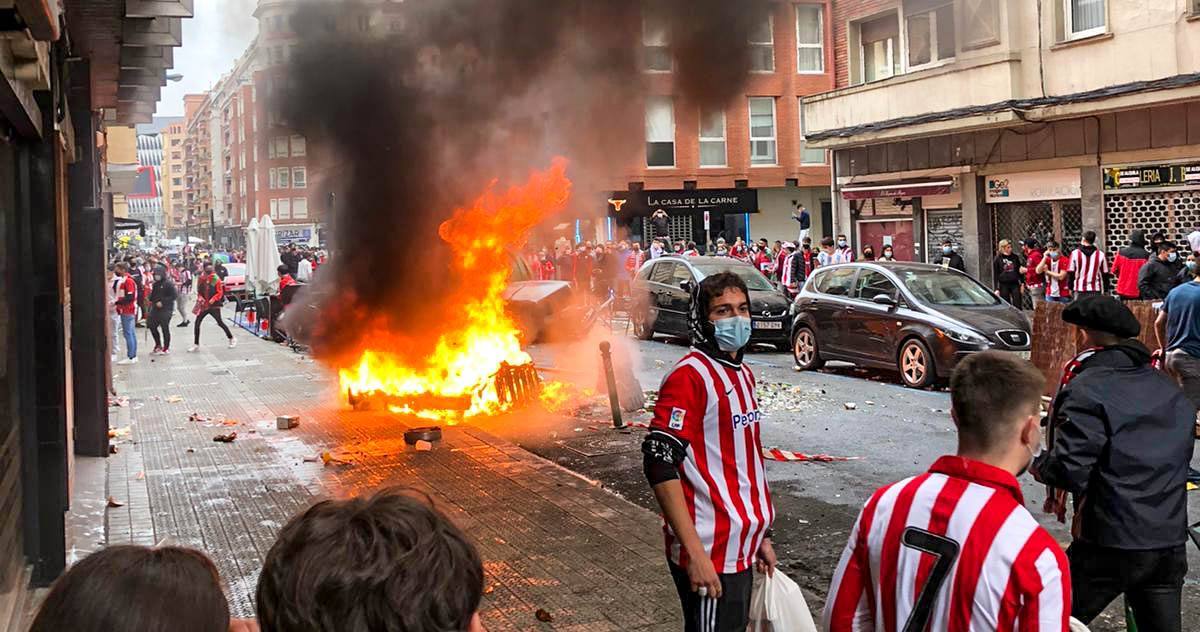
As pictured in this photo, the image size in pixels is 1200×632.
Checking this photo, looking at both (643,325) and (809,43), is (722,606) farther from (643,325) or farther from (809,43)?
→ (809,43)

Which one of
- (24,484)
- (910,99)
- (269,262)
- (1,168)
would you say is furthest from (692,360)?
(269,262)

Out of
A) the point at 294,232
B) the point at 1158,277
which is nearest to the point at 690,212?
the point at 1158,277

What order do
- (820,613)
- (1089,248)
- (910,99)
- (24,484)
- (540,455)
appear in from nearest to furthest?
(820,613) → (24,484) → (540,455) → (1089,248) → (910,99)

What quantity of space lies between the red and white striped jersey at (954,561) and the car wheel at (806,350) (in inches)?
494

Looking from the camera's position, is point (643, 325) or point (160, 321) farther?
point (160, 321)

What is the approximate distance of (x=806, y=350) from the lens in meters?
15.1

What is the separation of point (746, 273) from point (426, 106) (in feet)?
21.4

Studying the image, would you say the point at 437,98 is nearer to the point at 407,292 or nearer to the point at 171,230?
the point at 407,292

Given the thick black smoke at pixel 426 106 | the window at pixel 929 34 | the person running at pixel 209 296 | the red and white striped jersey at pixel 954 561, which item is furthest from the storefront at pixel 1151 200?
the red and white striped jersey at pixel 954 561

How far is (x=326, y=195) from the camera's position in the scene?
1470 cm

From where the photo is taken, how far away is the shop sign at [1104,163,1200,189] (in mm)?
18312

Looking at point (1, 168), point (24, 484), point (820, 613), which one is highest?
point (1, 168)

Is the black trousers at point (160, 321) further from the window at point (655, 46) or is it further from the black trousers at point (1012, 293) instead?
the black trousers at point (1012, 293)

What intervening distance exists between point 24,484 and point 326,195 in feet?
30.0
